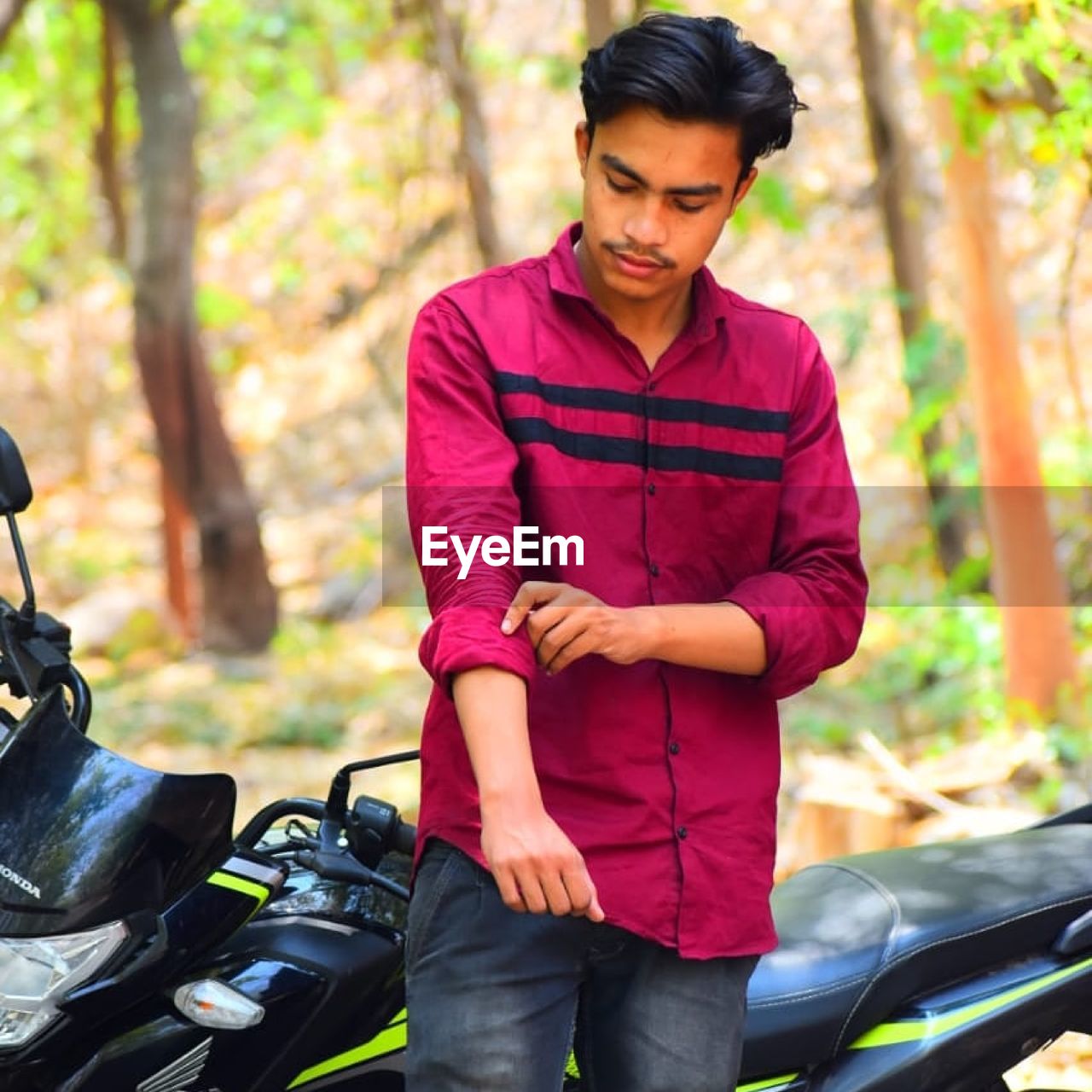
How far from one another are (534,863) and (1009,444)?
460 cm

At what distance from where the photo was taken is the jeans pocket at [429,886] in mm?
1874

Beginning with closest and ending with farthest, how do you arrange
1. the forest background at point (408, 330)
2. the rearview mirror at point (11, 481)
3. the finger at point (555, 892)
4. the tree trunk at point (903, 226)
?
the finger at point (555, 892) < the rearview mirror at point (11, 481) < the forest background at point (408, 330) < the tree trunk at point (903, 226)

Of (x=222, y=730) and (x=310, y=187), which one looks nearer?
(x=222, y=730)

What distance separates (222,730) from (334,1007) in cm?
634

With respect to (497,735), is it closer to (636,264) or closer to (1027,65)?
(636,264)

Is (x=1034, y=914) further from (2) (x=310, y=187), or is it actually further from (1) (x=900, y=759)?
(2) (x=310, y=187)

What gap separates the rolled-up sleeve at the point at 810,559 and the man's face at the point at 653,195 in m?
0.23

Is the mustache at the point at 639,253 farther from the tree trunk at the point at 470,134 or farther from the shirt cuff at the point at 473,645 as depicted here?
the tree trunk at the point at 470,134

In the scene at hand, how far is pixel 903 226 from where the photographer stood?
8.72 metres

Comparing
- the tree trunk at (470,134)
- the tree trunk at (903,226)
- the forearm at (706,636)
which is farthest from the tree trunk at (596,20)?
the forearm at (706,636)

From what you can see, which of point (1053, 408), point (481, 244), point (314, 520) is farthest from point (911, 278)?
point (314, 520)

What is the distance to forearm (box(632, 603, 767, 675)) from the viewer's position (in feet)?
5.86

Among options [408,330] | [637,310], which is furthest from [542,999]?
[408,330]

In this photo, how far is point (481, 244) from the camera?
8.00 metres
